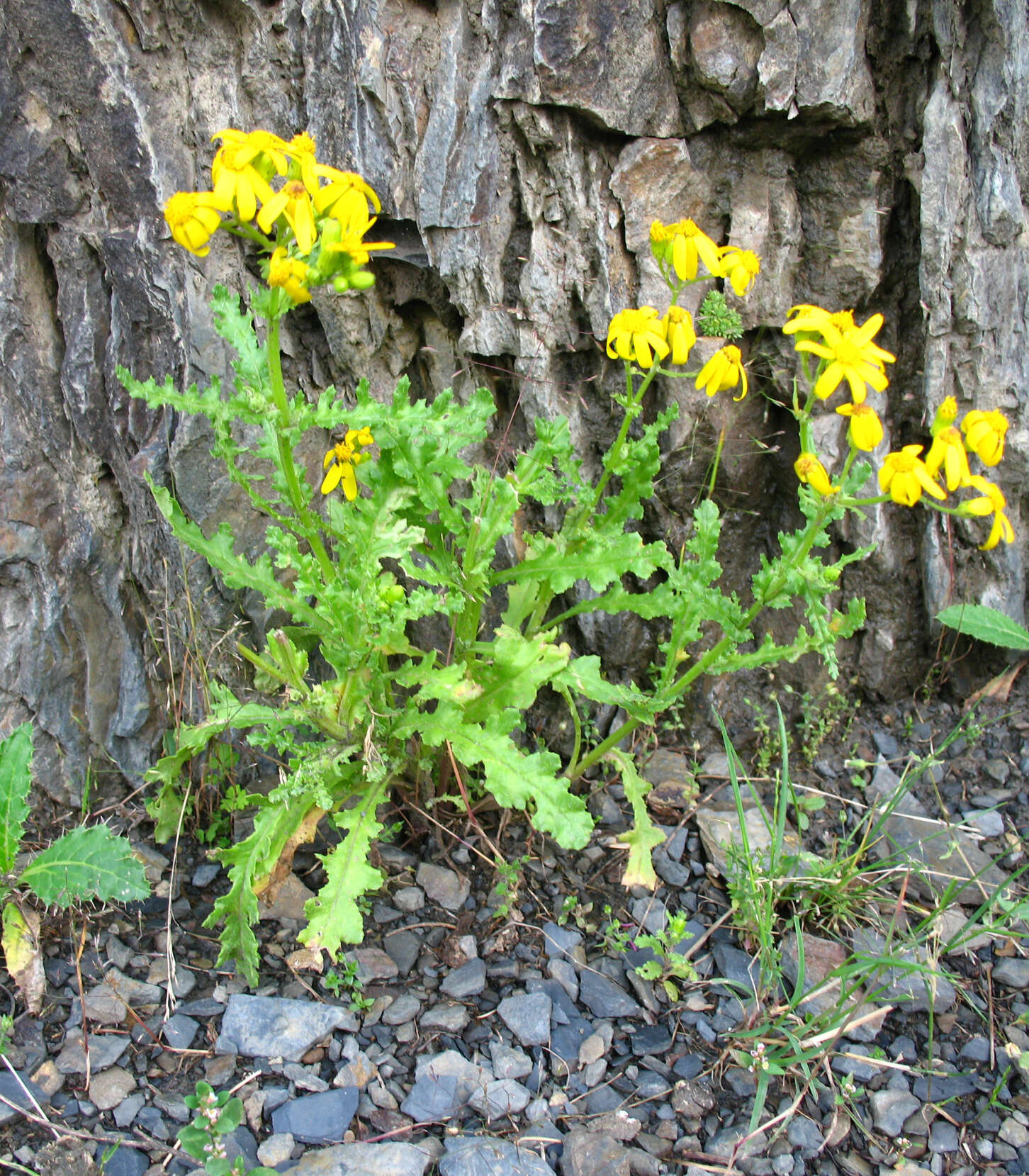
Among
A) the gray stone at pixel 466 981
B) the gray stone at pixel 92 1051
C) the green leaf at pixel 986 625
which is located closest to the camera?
the gray stone at pixel 92 1051

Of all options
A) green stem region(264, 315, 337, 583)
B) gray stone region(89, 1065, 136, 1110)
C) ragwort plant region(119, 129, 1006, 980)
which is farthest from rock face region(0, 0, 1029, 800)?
gray stone region(89, 1065, 136, 1110)

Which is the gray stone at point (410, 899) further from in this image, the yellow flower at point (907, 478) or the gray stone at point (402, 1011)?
the yellow flower at point (907, 478)

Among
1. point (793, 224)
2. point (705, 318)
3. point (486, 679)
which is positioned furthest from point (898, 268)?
point (486, 679)

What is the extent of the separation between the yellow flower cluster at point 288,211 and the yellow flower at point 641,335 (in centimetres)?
65

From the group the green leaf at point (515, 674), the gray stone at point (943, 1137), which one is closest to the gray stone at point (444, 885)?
→ the green leaf at point (515, 674)

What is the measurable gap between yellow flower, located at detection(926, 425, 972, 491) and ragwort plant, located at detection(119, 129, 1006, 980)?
37 mm

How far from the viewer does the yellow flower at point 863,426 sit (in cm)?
193

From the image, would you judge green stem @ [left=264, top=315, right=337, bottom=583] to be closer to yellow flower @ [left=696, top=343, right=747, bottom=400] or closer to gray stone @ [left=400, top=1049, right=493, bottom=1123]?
yellow flower @ [left=696, top=343, right=747, bottom=400]

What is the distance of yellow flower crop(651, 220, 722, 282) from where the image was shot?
7.38ft

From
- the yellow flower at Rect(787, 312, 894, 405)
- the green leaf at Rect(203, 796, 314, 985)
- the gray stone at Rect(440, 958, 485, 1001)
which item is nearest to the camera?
the yellow flower at Rect(787, 312, 894, 405)

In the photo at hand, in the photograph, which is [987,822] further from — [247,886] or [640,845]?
[247,886]

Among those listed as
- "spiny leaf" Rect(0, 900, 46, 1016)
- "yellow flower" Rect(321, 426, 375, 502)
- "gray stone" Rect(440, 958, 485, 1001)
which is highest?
"yellow flower" Rect(321, 426, 375, 502)

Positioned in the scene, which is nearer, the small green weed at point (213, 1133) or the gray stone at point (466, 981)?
the small green weed at point (213, 1133)

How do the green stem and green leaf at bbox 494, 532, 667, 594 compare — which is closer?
the green stem
